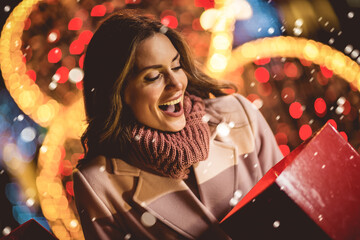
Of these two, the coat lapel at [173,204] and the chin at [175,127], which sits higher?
the chin at [175,127]

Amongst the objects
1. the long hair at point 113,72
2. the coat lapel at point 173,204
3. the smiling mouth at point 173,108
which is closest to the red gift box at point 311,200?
the coat lapel at point 173,204

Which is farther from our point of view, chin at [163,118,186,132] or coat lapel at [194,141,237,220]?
coat lapel at [194,141,237,220]

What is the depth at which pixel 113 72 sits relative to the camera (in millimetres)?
1211

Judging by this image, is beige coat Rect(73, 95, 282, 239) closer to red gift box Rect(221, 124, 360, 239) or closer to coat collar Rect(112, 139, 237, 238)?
coat collar Rect(112, 139, 237, 238)

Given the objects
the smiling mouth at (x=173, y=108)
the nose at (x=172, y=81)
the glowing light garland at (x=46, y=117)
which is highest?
the nose at (x=172, y=81)

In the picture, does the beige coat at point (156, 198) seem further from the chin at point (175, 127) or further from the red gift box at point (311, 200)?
the red gift box at point (311, 200)

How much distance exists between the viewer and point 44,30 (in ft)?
6.25

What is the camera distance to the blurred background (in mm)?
1895

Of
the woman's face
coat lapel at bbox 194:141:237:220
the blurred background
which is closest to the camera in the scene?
the woman's face

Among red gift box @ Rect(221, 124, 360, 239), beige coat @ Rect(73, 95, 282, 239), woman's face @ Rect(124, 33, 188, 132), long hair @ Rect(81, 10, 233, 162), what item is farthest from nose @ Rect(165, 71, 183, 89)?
red gift box @ Rect(221, 124, 360, 239)

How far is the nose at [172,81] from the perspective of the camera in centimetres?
116

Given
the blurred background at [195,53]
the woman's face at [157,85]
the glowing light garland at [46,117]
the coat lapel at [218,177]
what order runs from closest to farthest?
1. the woman's face at [157,85]
2. the coat lapel at [218,177]
3. the glowing light garland at [46,117]
4. the blurred background at [195,53]

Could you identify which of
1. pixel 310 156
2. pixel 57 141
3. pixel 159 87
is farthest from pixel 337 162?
pixel 57 141

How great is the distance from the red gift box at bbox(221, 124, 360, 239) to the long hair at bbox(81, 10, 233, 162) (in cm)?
59
